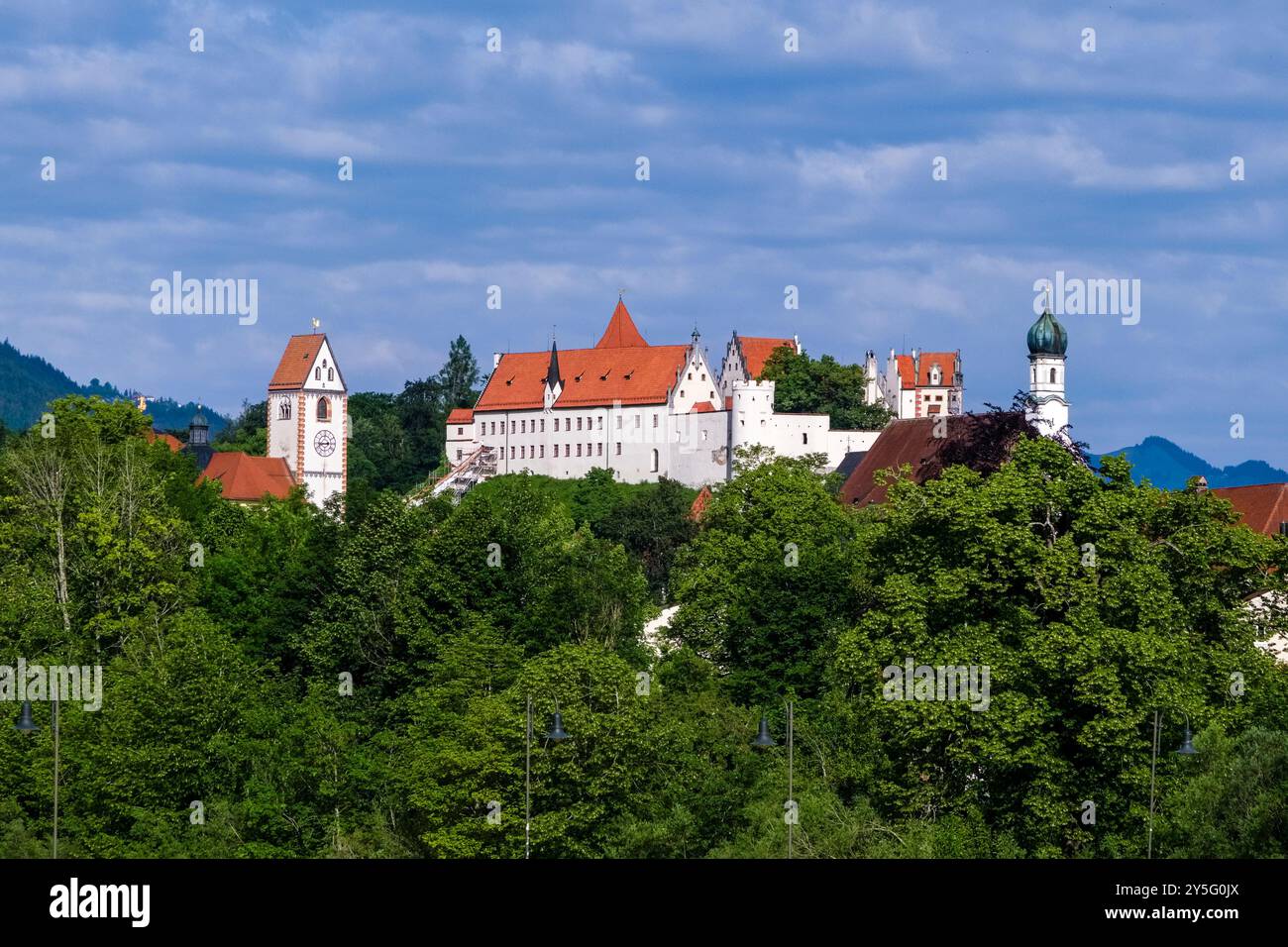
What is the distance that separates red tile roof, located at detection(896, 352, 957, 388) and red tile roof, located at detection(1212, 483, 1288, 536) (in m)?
91.6

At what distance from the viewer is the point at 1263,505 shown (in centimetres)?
6888

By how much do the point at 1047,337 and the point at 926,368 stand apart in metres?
35.9

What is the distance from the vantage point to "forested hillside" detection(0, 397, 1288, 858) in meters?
37.1

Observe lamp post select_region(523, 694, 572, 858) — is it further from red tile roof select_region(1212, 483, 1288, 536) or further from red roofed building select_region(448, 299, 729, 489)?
red roofed building select_region(448, 299, 729, 489)

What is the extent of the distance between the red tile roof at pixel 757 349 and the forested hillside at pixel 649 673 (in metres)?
77.4

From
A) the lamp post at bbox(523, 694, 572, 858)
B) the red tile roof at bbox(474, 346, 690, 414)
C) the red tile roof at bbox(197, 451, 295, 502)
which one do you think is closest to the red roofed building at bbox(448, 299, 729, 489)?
the red tile roof at bbox(474, 346, 690, 414)

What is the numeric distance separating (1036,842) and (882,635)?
18.1 feet

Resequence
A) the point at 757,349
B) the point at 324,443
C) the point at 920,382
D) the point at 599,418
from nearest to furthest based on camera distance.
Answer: the point at 599,418
the point at 324,443
the point at 757,349
the point at 920,382

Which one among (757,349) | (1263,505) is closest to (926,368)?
(757,349)

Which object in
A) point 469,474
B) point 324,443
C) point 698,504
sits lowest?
point 698,504

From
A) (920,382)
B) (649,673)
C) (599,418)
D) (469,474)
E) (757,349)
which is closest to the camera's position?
(649,673)

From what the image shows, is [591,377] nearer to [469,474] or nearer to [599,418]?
[599,418]

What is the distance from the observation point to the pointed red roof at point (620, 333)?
147 m

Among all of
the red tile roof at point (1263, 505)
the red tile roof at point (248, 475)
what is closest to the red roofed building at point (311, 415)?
the red tile roof at point (248, 475)
